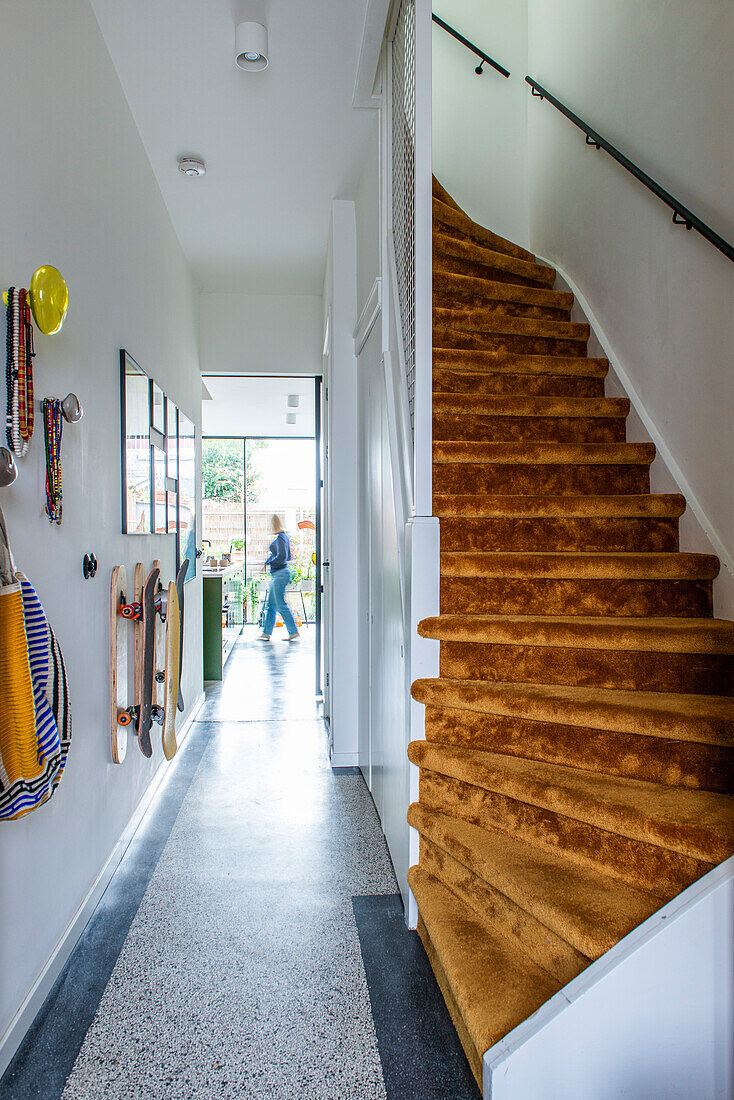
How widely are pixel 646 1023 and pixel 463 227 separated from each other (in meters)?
3.66

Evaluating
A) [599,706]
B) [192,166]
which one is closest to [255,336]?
[192,166]

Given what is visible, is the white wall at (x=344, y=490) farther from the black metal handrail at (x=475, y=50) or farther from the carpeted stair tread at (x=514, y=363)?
the black metal handrail at (x=475, y=50)

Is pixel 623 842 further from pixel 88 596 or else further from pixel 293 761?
pixel 293 761

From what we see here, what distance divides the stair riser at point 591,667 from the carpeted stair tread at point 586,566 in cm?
29

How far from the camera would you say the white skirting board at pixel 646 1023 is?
4.46 ft

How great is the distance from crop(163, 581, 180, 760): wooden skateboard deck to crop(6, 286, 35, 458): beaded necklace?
61.6 inches

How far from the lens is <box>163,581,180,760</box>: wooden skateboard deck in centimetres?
309

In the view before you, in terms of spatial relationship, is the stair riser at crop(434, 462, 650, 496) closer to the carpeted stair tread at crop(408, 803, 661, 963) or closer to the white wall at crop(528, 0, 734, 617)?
the white wall at crop(528, 0, 734, 617)

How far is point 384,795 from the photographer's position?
2.91 meters

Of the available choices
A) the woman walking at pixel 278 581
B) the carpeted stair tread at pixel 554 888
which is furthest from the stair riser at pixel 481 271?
the woman walking at pixel 278 581

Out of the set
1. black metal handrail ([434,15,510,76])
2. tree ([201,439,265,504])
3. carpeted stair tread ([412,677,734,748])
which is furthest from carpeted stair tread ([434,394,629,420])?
tree ([201,439,265,504])

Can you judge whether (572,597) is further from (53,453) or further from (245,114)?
(245,114)

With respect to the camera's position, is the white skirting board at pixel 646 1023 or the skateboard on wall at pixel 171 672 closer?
the white skirting board at pixel 646 1023

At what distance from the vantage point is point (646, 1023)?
4.52 ft
